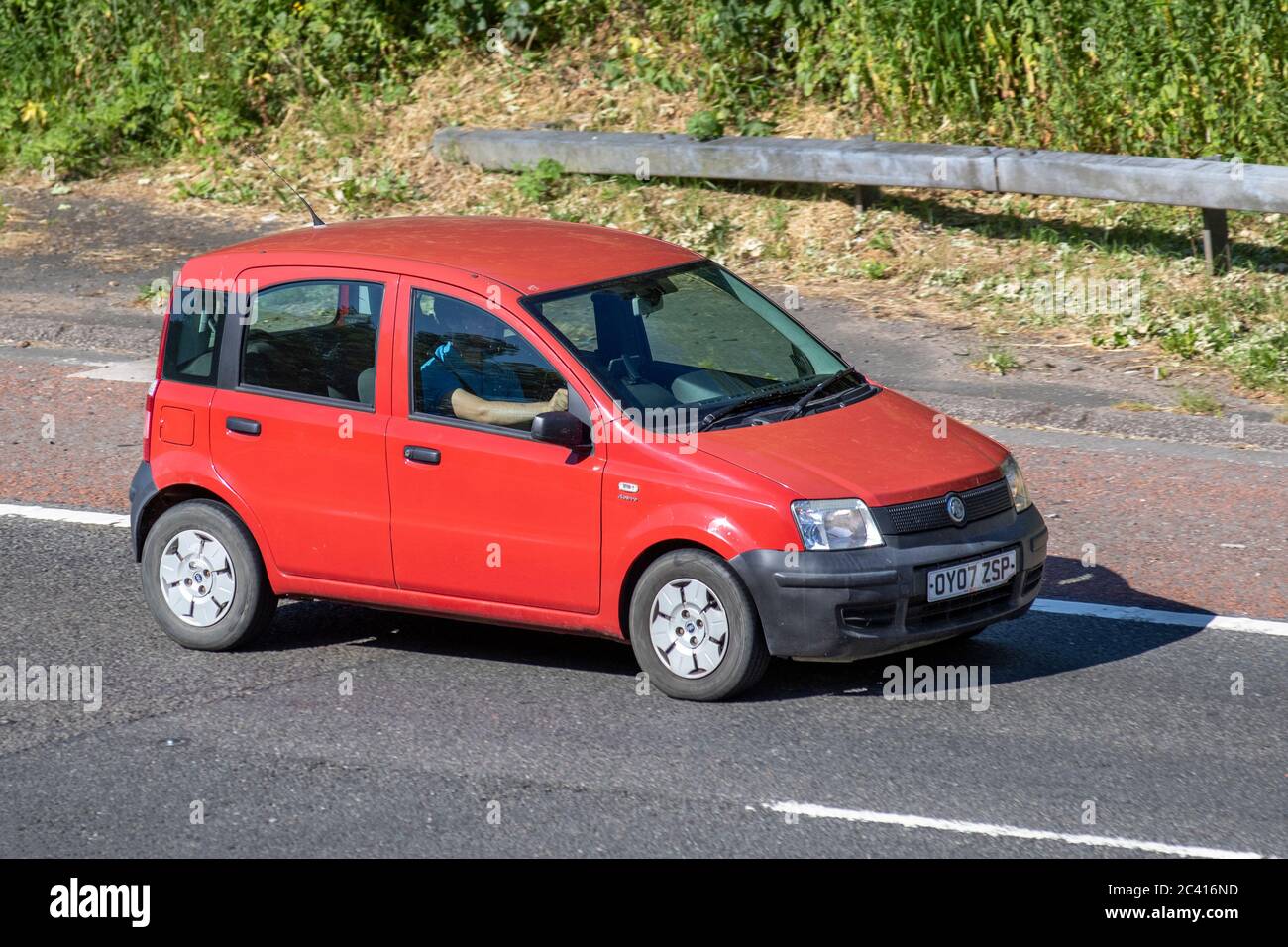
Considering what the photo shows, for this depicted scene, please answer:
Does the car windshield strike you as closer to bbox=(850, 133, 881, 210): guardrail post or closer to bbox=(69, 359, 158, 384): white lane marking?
bbox=(69, 359, 158, 384): white lane marking

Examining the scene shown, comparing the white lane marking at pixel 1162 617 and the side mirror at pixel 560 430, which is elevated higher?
the side mirror at pixel 560 430

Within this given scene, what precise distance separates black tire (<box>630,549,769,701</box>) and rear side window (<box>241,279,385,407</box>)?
1.41 metres

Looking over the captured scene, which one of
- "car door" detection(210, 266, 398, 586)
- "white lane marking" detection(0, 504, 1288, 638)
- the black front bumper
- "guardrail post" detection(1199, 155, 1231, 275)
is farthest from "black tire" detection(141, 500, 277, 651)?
"guardrail post" detection(1199, 155, 1231, 275)

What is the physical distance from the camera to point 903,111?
50.7ft

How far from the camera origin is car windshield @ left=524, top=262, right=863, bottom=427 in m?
6.98

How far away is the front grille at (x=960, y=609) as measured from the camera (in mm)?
6574

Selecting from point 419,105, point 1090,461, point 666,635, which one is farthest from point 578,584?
point 419,105

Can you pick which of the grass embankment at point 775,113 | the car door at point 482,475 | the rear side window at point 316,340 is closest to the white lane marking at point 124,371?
the grass embankment at point 775,113

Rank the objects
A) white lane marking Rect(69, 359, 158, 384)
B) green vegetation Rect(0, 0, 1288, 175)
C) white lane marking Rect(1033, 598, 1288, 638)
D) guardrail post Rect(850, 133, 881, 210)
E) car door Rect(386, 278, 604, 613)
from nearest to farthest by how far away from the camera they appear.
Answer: car door Rect(386, 278, 604, 613), white lane marking Rect(1033, 598, 1288, 638), white lane marking Rect(69, 359, 158, 384), green vegetation Rect(0, 0, 1288, 175), guardrail post Rect(850, 133, 881, 210)

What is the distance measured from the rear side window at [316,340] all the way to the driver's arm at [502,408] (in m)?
0.39

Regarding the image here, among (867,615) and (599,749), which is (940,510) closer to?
(867,615)

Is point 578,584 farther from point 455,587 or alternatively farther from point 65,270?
point 65,270

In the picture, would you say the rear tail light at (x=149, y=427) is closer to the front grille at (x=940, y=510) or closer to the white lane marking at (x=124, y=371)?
the front grille at (x=940, y=510)

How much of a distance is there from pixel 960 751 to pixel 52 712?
3452 millimetres
